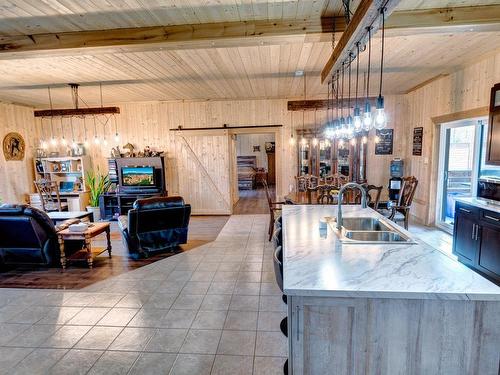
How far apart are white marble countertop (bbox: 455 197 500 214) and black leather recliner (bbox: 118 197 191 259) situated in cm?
386

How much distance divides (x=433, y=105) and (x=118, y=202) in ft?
23.4

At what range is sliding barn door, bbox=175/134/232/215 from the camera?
734 cm

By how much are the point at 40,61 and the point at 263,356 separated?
4.53 metres

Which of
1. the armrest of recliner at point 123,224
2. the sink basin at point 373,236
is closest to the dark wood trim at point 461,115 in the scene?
the sink basin at point 373,236

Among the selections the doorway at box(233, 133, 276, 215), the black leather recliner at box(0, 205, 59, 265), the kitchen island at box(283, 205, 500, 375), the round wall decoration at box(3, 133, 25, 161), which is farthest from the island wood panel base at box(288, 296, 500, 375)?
the doorway at box(233, 133, 276, 215)

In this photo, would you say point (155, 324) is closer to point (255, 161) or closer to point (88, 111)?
point (88, 111)

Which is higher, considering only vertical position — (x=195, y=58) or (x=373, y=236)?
(x=195, y=58)

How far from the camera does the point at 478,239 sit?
11.2 ft

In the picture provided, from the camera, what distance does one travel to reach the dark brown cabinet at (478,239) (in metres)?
3.14

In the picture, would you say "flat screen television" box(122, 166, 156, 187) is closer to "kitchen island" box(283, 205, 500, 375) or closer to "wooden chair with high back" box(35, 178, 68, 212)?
"wooden chair with high back" box(35, 178, 68, 212)

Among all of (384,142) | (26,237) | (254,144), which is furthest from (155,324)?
(254,144)

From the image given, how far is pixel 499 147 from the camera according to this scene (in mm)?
3588

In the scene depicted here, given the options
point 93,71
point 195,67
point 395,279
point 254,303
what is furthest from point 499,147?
point 93,71

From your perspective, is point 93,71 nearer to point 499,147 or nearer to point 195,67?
point 195,67
